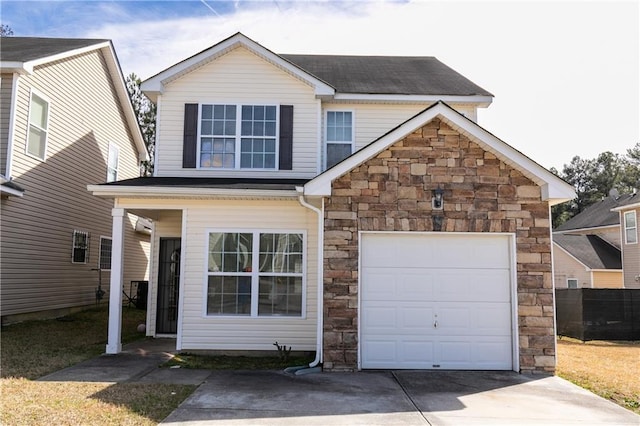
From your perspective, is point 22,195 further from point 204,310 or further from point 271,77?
point 271,77

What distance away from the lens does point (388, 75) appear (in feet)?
43.1

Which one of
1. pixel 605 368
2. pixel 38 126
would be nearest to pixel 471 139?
pixel 605 368

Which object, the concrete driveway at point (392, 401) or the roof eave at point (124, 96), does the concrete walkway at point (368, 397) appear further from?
the roof eave at point (124, 96)

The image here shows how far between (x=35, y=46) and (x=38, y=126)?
2.57 metres

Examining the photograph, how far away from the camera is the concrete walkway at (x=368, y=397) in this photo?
18.0ft

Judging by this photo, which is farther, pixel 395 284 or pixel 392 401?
pixel 395 284

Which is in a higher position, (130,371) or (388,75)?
(388,75)

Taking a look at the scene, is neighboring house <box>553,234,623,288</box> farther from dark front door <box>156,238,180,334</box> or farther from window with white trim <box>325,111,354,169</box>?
dark front door <box>156,238,180,334</box>

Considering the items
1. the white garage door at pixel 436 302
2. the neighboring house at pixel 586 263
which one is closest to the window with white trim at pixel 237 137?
the white garage door at pixel 436 302

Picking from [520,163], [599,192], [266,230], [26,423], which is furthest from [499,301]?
[599,192]

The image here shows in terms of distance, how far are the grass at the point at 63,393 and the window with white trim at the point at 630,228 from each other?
70.0 feet

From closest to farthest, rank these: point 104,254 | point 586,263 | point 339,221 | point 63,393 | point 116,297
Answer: point 63,393, point 339,221, point 116,297, point 104,254, point 586,263

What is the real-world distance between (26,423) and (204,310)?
14.4ft

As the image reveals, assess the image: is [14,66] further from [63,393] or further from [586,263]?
[586,263]
